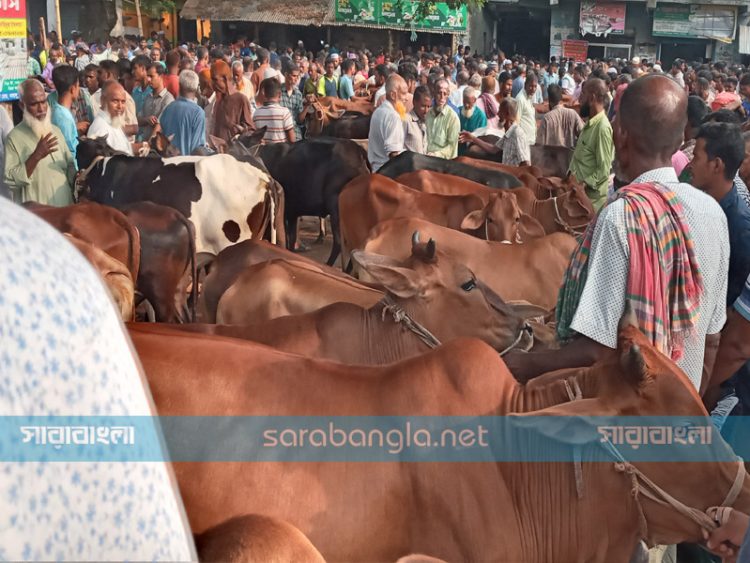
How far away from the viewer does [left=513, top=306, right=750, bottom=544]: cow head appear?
2.62 metres

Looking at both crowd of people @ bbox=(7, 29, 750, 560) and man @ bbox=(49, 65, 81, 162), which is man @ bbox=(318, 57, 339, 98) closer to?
crowd of people @ bbox=(7, 29, 750, 560)

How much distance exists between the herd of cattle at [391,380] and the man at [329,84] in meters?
13.2

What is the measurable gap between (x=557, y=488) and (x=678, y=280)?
Answer: 2.45 feet

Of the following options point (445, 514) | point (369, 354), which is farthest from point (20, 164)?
point (445, 514)

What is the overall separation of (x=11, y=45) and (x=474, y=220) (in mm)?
4717

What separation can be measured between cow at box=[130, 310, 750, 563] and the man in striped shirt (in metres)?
9.29

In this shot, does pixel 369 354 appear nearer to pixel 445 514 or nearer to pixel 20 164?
pixel 445 514

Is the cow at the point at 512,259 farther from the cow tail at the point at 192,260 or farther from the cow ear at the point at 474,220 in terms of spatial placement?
the cow tail at the point at 192,260

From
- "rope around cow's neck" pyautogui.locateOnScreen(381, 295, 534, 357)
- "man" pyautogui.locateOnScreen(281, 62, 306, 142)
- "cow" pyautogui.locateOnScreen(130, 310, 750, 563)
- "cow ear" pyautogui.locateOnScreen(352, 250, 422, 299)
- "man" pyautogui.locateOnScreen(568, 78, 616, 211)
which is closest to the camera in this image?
"cow" pyautogui.locateOnScreen(130, 310, 750, 563)

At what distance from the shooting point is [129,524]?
0.74 m

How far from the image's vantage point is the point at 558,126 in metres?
12.1

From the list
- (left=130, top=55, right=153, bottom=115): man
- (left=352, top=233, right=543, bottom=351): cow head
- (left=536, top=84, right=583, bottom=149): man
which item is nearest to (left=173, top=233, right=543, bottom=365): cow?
(left=352, top=233, right=543, bottom=351): cow head

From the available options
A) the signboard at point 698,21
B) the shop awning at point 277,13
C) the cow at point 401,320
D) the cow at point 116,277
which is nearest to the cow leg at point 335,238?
the cow at point 116,277

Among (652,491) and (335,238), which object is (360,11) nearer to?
(335,238)
